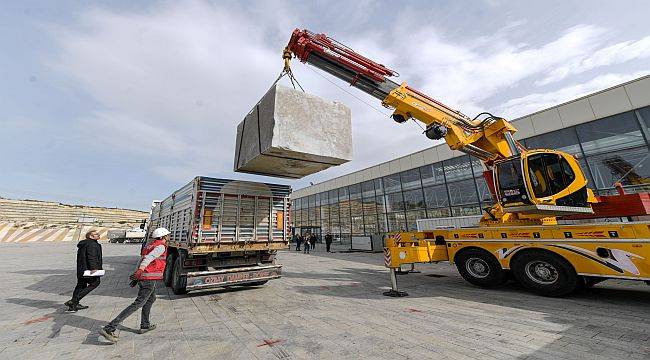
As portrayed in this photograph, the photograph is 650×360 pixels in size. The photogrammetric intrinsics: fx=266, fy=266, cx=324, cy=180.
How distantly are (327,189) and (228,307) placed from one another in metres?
23.9

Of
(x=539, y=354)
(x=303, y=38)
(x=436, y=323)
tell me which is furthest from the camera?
(x=303, y=38)

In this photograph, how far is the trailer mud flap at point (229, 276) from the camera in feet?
19.5

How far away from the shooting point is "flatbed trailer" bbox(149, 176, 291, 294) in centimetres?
611

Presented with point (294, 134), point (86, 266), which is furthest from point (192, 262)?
point (294, 134)

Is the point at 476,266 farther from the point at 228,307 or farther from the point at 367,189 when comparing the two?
the point at 367,189

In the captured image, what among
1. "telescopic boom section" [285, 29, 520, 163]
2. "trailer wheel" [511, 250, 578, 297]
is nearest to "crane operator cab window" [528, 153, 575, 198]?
"telescopic boom section" [285, 29, 520, 163]

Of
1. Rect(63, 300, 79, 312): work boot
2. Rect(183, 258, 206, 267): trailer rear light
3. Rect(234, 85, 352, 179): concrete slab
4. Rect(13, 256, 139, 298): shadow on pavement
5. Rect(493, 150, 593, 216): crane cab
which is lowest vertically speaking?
Rect(63, 300, 79, 312): work boot

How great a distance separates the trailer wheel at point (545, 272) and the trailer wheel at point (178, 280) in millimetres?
7754

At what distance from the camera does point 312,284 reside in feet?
25.9

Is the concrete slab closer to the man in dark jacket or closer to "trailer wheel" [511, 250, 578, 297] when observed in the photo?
the man in dark jacket

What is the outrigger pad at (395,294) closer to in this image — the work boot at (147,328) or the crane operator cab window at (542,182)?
the crane operator cab window at (542,182)

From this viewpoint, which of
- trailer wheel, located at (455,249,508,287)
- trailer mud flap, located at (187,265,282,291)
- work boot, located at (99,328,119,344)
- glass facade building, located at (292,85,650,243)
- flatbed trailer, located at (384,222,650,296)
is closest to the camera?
work boot, located at (99,328,119,344)

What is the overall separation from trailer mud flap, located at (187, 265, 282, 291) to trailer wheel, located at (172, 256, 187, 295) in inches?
13.8

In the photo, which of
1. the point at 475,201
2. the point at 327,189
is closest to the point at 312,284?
the point at 475,201
